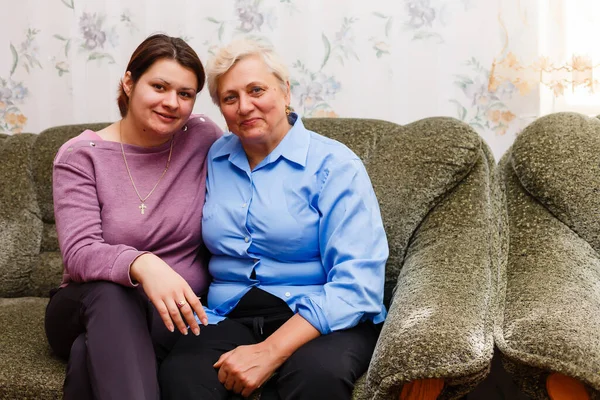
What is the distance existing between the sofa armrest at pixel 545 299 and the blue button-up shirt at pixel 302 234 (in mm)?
321

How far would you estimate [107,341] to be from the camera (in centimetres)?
137

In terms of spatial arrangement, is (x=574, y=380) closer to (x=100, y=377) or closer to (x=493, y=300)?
(x=493, y=300)

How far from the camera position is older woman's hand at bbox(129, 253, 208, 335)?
1.43 m

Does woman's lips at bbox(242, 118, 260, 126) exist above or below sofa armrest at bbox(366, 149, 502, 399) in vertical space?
above

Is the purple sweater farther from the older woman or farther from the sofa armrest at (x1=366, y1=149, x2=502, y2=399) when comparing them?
the sofa armrest at (x1=366, y1=149, x2=502, y2=399)

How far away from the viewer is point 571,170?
67.9 inches

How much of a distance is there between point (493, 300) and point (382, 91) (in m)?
0.90

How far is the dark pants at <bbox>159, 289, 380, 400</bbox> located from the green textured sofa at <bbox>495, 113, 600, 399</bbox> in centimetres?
31

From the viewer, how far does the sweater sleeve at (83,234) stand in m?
1.48

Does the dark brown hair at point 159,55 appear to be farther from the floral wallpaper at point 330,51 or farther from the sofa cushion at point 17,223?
the sofa cushion at point 17,223

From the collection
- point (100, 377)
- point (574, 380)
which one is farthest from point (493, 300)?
point (100, 377)

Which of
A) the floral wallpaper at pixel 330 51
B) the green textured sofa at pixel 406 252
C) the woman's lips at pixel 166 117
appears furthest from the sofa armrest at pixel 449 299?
the woman's lips at pixel 166 117

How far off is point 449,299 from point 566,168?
544 millimetres

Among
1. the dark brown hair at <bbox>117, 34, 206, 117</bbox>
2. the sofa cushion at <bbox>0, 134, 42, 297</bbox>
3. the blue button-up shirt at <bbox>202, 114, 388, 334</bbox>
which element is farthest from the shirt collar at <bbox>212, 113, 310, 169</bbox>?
the sofa cushion at <bbox>0, 134, 42, 297</bbox>
